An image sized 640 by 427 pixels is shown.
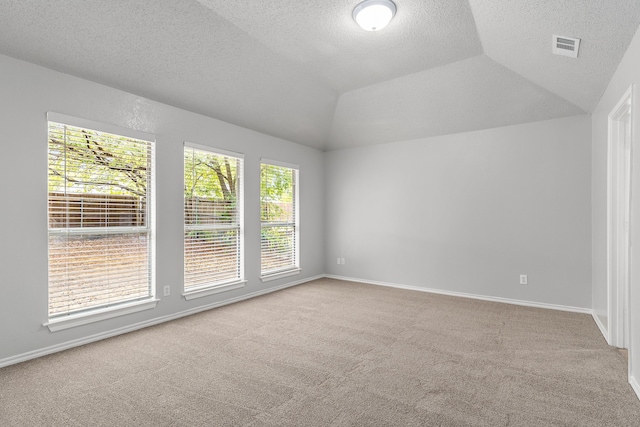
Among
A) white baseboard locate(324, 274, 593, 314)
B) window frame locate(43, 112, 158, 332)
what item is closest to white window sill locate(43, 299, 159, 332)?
window frame locate(43, 112, 158, 332)

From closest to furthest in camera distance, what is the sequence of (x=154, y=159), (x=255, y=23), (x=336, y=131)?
(x=255, y=23), (x=154, y=159), (x=336, y=131)

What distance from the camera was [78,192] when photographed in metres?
3.11

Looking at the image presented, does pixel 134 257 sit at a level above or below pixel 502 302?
above

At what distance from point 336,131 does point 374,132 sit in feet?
2.08

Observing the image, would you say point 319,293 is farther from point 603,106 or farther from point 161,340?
point 603,106

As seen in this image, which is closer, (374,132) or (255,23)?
(255,23)

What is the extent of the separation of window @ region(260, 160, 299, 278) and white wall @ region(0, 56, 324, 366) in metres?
0.88

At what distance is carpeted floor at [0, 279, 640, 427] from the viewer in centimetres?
200

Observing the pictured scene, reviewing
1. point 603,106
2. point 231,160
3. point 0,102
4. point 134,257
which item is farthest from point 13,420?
point 603,106

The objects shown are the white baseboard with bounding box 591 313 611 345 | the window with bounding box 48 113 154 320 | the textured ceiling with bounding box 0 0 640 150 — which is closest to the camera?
the textured ceiling with bounding box 0 0 640 150

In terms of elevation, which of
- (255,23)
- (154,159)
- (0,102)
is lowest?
(154,159)

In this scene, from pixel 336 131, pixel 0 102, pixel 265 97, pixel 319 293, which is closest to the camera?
pixel 0 102

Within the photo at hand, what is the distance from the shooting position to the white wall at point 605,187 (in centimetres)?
224

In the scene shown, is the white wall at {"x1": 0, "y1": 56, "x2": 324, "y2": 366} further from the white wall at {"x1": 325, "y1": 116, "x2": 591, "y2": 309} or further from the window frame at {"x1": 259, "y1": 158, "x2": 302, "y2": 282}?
the white wall at {"x1": 325, "y1": 116, "x2": 591, "y2": 309}
